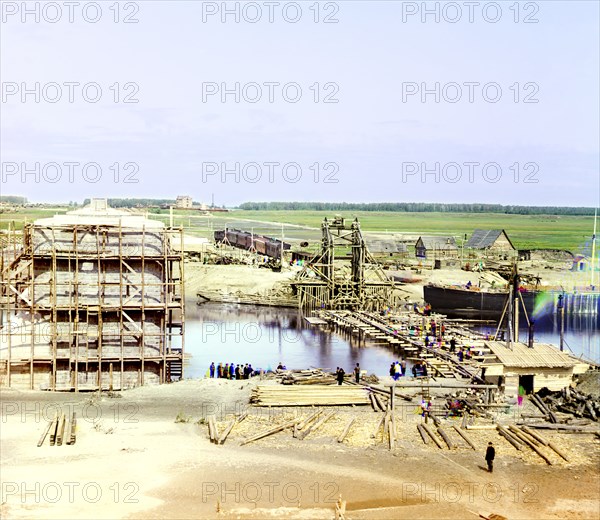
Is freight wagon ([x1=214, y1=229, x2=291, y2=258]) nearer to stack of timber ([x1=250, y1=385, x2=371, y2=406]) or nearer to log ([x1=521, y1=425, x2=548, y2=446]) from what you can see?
stack of timber ([x1=250, y1=385, x2=371, y2=406])

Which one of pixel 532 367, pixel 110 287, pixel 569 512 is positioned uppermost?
pixel 110 287

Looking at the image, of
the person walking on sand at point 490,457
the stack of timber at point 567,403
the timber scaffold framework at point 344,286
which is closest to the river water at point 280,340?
the timber scaffold framework at point 344,286

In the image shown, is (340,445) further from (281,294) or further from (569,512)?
(281,294)

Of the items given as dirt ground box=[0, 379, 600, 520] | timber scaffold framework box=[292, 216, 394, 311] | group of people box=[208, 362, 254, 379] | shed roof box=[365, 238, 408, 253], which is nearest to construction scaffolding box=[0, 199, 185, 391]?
dirt ground box=[0, 379, 600, 520]

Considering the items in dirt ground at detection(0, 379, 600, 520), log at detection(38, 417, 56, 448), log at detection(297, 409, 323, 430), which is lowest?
dirt ground at detection(0, 379, 600, 520)

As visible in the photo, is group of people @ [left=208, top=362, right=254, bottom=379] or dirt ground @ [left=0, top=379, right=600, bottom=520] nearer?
dirt ground @ [left=0, top=379, right=600, bottom=520]

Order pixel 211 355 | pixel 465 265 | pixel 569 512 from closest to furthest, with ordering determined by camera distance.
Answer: pixel 569 512 < pixel 211 355 < pixel 465 265

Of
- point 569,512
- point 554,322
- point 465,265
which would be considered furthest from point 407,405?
point 465,265
